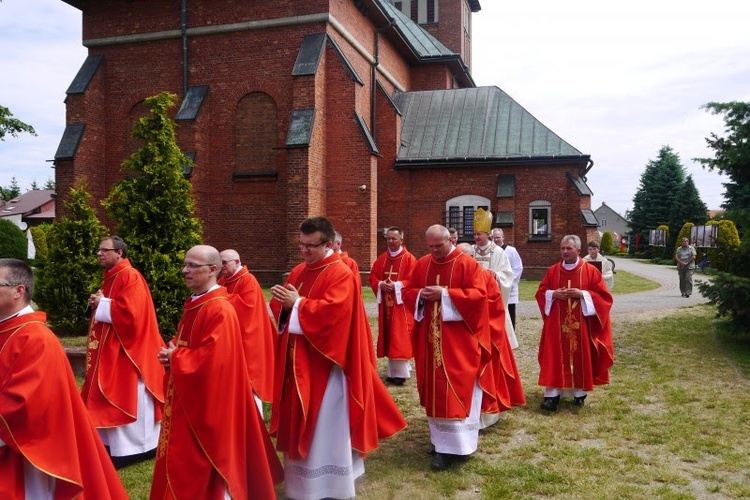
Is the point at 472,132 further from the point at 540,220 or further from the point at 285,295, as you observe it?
the point at 285,295

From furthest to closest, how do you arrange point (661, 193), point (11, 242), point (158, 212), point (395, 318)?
1. point (661, 193)
2. point (11, 242)
3. point (158, 212)
4. point (395, 318)

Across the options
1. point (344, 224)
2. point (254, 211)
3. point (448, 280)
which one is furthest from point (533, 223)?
point (448, 280)

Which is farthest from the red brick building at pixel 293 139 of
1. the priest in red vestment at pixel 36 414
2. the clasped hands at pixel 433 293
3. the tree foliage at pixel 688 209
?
the tree foliage at pixel 688 209

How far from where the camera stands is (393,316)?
8.59 m

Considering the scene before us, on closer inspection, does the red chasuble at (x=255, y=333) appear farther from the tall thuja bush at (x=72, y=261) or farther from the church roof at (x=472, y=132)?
the church roof at (x=472, y=132)

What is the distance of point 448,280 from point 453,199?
1651cm

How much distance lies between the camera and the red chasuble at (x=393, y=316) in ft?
27.6

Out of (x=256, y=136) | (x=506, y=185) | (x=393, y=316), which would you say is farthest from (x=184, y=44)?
(x=393, y=316)

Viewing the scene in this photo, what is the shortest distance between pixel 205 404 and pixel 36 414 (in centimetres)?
96

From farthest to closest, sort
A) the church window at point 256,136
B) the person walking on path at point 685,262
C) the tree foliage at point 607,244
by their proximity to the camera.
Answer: the tree foliage at point 607,244, the church window at point 256,136, the person walking on path at point 685,262

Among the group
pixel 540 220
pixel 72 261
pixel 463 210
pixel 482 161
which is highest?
pixel 482 161

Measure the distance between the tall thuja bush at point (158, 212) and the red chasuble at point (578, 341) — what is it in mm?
6197

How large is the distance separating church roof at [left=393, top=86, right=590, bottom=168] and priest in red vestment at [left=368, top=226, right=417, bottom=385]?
13.4 m

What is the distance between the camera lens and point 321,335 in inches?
175
